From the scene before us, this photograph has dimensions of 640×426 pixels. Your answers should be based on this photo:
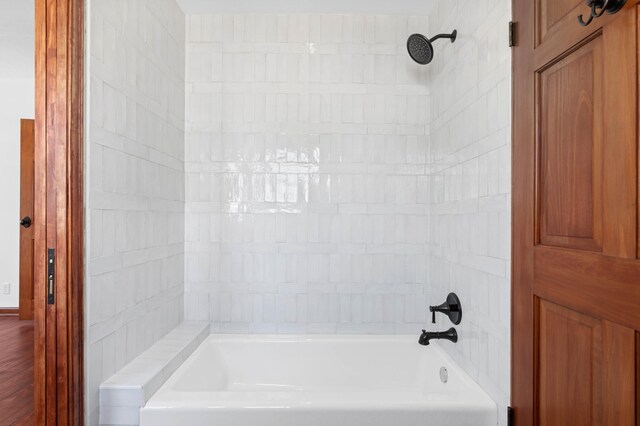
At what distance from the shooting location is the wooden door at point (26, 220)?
4.00 metres

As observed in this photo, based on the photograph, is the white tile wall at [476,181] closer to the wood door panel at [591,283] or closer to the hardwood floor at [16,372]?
the wood door panel at [591,283]

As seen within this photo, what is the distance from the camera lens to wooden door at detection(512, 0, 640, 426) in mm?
935

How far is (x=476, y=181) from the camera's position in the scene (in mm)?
1784

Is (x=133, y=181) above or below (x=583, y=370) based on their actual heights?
above

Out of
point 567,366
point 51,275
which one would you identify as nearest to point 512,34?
point 567,366

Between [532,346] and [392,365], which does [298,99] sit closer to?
[392,365]

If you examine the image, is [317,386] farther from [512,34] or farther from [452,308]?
[512,34]

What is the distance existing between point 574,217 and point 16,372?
3.21 m

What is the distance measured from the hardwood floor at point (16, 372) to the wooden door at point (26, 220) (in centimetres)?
19

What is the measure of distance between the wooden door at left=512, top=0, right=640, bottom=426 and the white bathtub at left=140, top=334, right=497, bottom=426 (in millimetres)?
349

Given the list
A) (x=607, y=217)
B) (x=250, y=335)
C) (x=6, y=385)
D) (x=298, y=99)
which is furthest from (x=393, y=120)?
(x=6, y=385)

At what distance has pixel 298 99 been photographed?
8.35 ft

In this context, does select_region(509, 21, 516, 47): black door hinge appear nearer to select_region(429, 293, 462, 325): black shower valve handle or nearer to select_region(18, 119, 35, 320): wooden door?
select_region(429, 293, 462, 325): black shower valve handle

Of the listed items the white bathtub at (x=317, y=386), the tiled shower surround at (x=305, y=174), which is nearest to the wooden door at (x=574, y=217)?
the white bathtub at (x=317, y=386)
